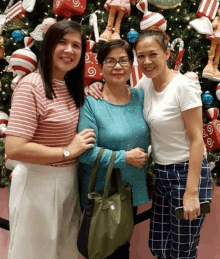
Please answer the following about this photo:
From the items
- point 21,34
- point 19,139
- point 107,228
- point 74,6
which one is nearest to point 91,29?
point 74,6

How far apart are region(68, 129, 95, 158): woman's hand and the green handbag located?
6 cm

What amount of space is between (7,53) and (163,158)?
4.74ft

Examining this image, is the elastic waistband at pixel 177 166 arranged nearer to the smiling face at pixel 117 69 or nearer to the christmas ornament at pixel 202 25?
the smiling face at pixel 117 69

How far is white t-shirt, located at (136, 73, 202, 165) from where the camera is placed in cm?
108

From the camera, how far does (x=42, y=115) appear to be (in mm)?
1045

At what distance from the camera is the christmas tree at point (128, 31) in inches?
70.9

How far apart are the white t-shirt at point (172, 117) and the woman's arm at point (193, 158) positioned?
0.12ft

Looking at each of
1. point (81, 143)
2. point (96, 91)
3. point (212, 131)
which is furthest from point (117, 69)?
point (212, 131)

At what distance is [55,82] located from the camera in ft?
3.81

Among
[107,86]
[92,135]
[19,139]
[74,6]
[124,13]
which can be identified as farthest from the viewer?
[124,13]

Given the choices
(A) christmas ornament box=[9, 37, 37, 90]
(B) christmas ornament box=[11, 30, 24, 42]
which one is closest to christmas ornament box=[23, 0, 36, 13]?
(B) christmas ornament box=[11, 30, 24, 42]

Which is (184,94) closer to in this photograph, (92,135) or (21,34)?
(92,135)

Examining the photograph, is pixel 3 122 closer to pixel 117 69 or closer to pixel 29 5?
pixel 29 5

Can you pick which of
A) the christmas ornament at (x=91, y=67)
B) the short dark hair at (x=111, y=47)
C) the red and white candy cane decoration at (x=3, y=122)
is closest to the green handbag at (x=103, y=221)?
the short dark hair at (x=111, y=47)
